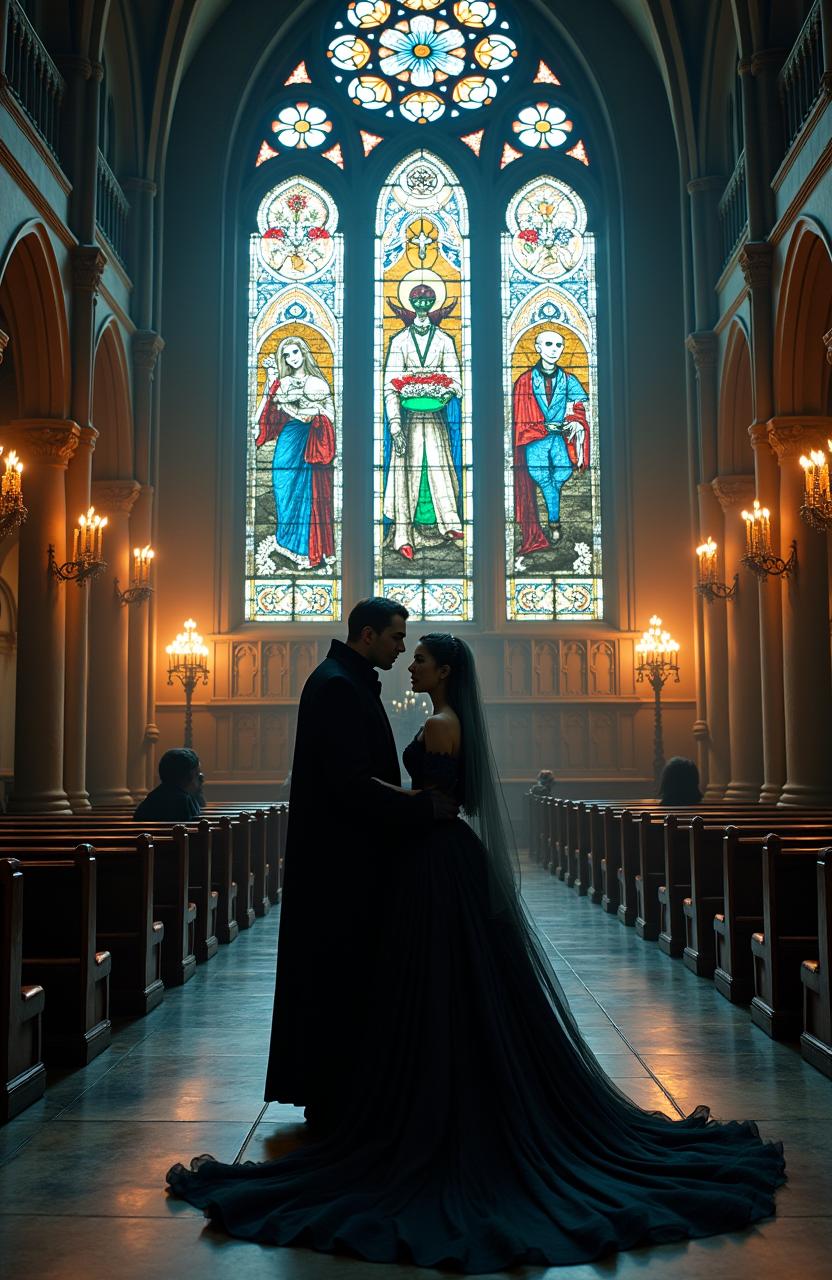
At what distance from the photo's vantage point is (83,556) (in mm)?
12422

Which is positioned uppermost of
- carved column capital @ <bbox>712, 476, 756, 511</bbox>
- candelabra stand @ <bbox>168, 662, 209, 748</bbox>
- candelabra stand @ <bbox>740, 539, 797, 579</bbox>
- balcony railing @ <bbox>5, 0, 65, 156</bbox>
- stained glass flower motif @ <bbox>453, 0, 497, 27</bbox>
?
stained glass flower motif @ <bbox>453, 0, 497, 27</bbox>

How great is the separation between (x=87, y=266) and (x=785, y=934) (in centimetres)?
1031

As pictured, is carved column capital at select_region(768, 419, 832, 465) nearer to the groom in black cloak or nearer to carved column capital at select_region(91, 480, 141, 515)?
carved column capital at select_region(91, 480, 141, 515)

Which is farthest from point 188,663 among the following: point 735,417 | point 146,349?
point 735,417

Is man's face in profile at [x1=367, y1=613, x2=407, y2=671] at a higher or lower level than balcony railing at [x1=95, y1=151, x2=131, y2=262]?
lower

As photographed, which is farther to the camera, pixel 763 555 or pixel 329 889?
pixel 763 555

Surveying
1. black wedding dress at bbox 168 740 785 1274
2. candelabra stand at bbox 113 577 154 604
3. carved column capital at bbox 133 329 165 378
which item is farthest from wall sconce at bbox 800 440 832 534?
carved column capital at bbox 133 329 165 378

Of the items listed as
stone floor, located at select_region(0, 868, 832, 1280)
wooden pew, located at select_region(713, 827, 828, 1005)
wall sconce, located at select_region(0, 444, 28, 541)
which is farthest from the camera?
wall sconce, located at select_region(0, 444, 28, 541)

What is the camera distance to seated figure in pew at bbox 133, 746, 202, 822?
329 inches

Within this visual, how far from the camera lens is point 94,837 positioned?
7.05 meters

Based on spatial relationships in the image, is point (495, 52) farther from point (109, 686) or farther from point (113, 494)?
point (109, 686)

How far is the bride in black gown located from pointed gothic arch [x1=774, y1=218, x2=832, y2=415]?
997 cm

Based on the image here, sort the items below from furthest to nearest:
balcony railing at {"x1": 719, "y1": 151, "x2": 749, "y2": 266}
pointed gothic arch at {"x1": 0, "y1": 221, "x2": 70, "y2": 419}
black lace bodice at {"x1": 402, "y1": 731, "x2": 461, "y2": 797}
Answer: balcony railing at {"x1": 719, "y1": 151, "x2": 749, "y2": 266} → pointed gothic arch at {"x1": 0, "y1": 221, "x2": 70, "y2": 419} → black lace bodice at {"x1": 402, "y1": 731, "x2": 461, "y2": 797}

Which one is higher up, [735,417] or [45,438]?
[735,417]
